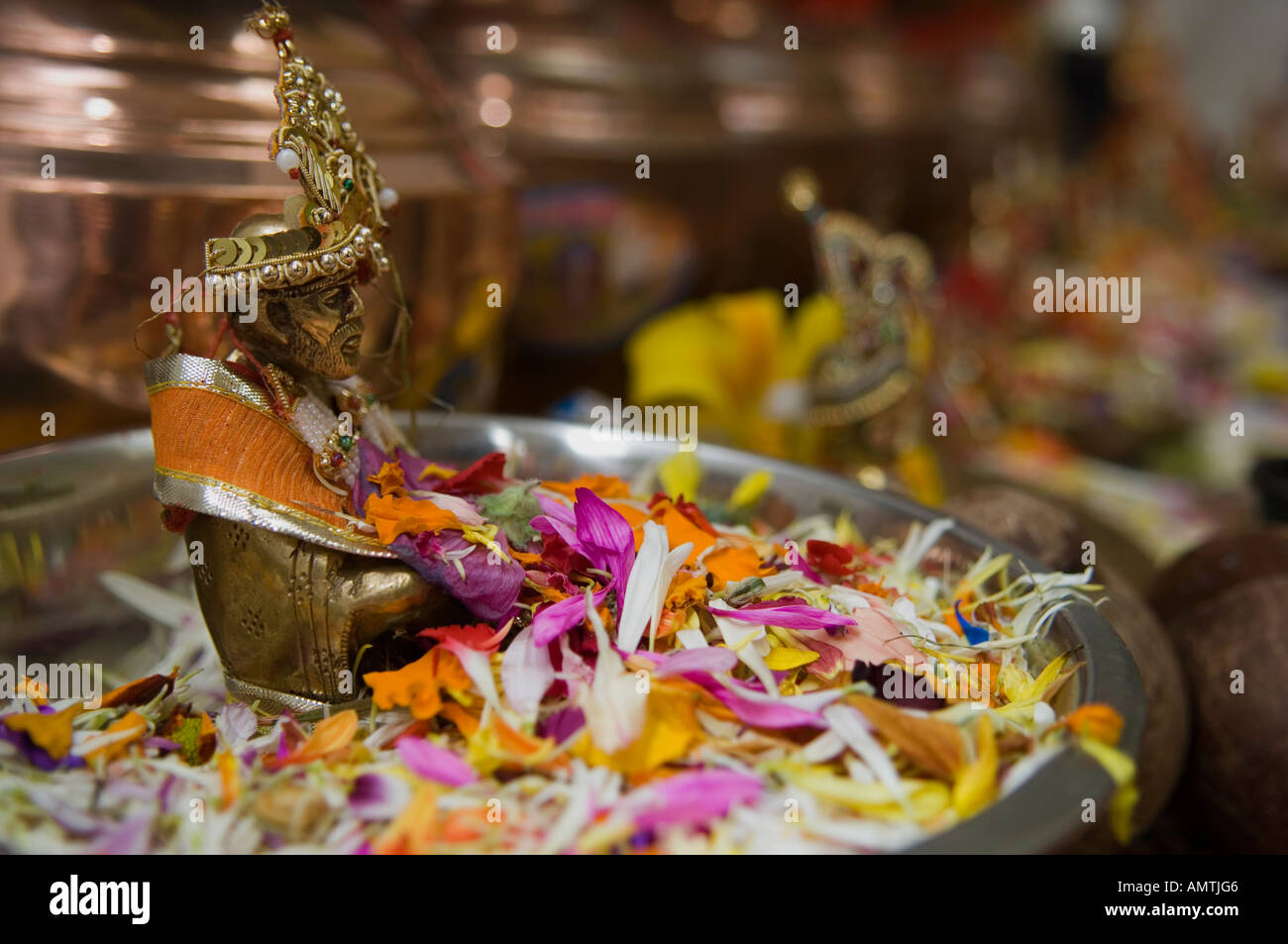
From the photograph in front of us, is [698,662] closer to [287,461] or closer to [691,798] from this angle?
[691,798]

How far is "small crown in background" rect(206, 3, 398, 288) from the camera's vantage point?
0.52m

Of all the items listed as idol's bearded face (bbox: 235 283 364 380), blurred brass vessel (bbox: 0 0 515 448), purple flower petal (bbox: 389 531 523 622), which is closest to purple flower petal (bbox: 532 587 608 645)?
purple flower petal (bbox: 389 531 523 622)

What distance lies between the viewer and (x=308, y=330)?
0.56 meters

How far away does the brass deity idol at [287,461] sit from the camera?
54cm

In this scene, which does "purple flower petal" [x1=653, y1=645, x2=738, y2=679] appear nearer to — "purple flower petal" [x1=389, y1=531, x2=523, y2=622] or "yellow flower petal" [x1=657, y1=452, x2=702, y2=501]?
"purple flower petal" [x1=389, y1=531, x2=523, y2=622]

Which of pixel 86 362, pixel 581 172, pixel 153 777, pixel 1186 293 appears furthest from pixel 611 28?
pixel 1186 293

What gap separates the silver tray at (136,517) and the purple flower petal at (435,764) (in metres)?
0.28

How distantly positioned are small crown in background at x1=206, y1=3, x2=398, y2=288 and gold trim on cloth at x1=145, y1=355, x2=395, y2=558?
0.06 metres

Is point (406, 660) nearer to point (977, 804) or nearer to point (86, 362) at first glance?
point (977, 804)

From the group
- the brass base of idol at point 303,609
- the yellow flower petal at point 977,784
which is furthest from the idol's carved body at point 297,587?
the yellow flower petal at point 977,784

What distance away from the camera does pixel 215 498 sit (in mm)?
540

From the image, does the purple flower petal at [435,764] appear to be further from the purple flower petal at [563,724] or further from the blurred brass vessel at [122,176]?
the blurred brass vessel at [122,176]

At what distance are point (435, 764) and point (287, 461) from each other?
0.60 ft

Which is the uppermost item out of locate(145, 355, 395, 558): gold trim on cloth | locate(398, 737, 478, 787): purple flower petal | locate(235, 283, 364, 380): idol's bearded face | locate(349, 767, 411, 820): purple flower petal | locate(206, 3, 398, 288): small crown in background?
locate(206, 3, 398, 288): small crown in background
